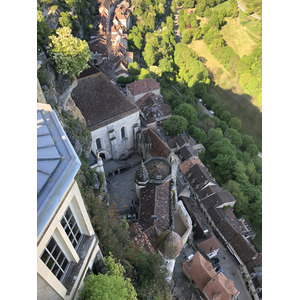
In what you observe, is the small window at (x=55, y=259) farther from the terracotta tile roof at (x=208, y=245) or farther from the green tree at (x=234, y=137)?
the green tree at (x=234, y=137)

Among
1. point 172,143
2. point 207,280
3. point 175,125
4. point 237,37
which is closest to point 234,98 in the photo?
point 175,125

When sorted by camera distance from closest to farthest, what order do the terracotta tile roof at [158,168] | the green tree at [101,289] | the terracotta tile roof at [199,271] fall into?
the green tree at [101,289]
the terracotta tile roof at [199,271]
the terracotta tile roof at [158,168]

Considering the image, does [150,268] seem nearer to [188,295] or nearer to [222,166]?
[188,295]

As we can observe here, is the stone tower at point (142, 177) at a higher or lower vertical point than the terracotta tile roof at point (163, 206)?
higher

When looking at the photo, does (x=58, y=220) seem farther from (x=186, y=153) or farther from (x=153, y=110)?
(x=153, y=110)

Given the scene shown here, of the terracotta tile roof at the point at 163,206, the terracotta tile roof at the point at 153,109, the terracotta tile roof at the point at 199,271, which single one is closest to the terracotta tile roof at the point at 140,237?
the terracotta tile roof at the point at 163,206

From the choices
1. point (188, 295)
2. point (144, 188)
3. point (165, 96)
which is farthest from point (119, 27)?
point (188, 295)

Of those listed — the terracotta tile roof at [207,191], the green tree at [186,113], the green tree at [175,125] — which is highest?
the green tree at [186,113]
